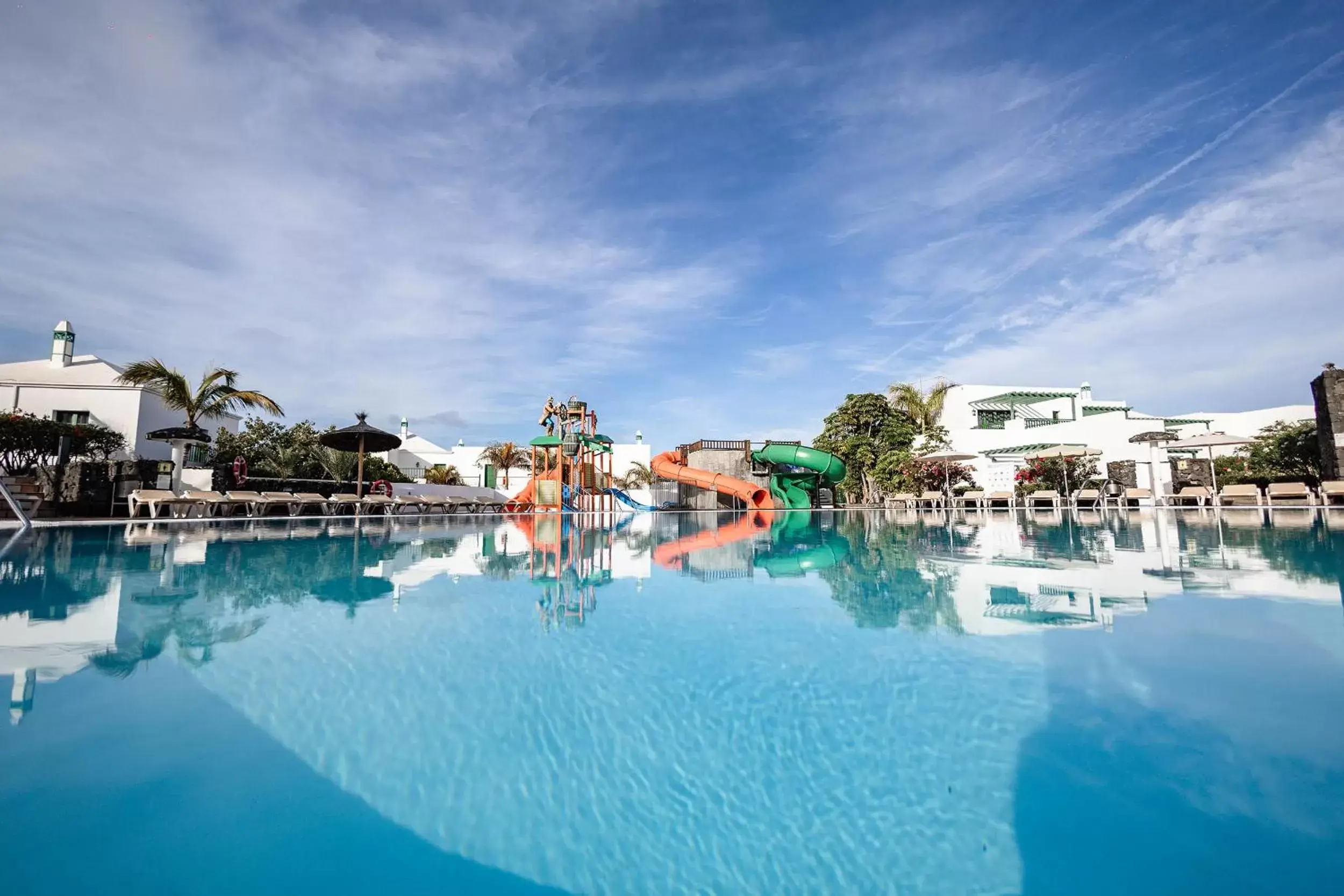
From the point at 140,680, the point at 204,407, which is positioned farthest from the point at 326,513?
the point at 140,680

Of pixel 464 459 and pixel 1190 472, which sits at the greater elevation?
pixel 464 459

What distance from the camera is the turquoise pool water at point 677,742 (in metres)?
1.30

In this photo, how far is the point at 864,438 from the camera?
2580 cm

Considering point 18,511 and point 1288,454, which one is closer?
point 18,511

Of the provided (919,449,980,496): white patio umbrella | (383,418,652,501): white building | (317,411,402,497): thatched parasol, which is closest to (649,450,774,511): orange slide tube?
(919,449,980,496): white patio umbrella

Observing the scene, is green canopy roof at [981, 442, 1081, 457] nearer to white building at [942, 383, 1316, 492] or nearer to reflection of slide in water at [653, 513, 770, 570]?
white building at [942, 383, 1316, 492]

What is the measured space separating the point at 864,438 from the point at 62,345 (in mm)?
30631

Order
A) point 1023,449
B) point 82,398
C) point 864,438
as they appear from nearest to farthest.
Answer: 1. point 82,398
2. point 864,438
3. point 1023,449

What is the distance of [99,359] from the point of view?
21922 mm

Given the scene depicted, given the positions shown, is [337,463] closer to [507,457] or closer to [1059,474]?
[507,457]

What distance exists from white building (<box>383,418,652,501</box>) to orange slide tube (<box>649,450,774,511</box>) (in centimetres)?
1270

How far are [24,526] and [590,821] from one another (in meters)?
13.3

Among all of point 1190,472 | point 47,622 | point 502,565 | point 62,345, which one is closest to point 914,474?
point 1190,472

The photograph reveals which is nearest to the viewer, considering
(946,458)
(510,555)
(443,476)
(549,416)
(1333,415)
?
(510,555)
